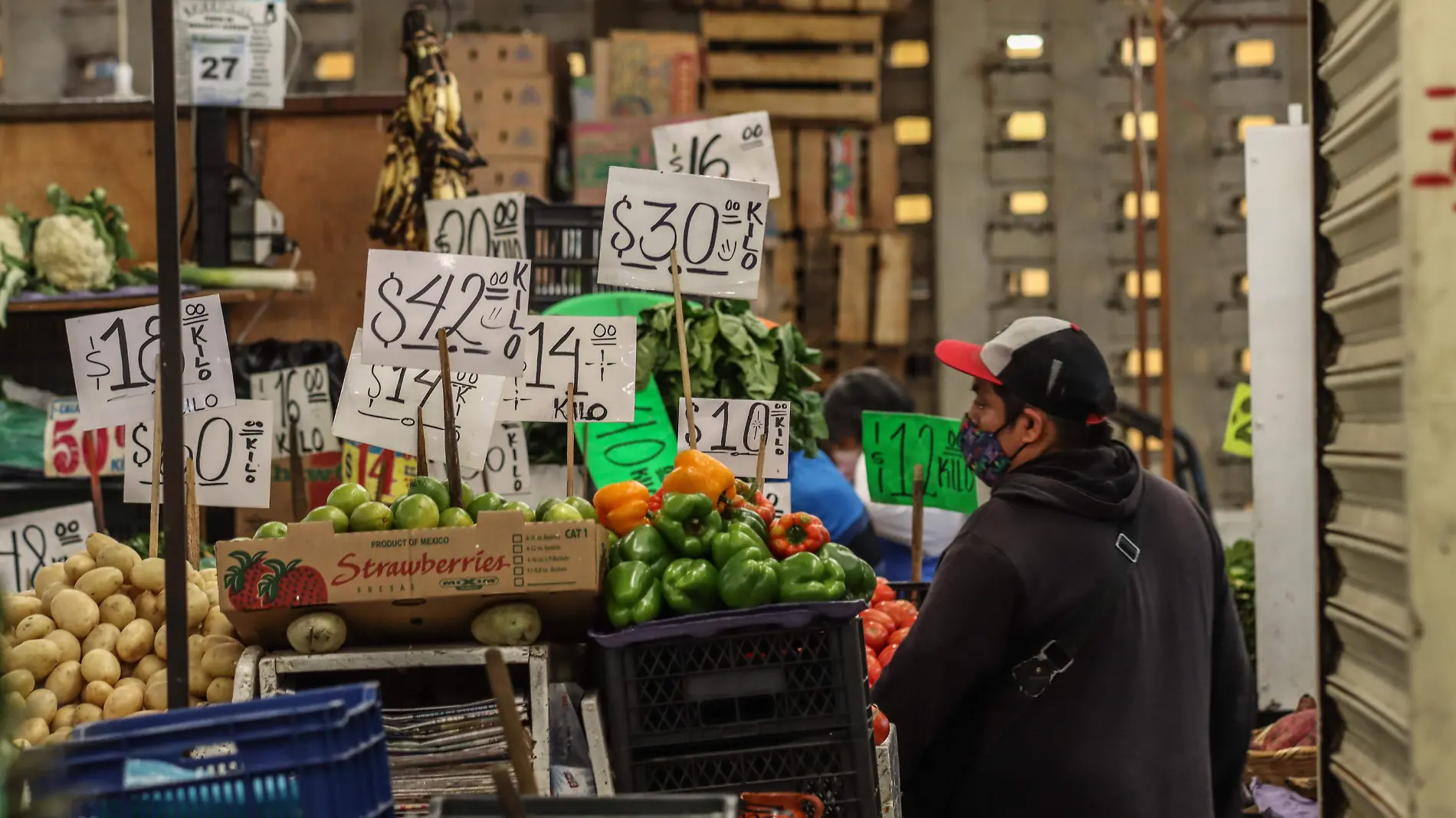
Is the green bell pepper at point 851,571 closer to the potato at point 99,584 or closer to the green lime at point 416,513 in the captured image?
the green lime at point 416,513

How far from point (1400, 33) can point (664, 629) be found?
5.11 feet

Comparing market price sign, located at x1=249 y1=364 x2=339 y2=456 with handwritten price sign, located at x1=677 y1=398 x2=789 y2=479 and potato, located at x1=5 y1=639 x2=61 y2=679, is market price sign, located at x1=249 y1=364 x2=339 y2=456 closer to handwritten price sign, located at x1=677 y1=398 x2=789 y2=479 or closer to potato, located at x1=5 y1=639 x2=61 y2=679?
handwritten price sign, located at x1=677 y1=398 x2=789 y2=479

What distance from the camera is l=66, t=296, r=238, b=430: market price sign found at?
3699 mm

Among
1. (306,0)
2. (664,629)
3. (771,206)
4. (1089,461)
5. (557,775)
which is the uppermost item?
(306,0)

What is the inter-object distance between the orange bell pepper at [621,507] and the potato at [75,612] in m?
1.21

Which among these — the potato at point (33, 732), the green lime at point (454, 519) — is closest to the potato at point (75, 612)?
the potato at point (33, 732)

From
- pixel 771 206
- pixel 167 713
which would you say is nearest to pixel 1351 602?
pixel 167 713

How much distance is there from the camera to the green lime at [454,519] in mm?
2885

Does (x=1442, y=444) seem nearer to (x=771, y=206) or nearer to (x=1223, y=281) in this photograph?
(x=771, y=206)

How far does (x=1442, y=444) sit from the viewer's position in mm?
1959

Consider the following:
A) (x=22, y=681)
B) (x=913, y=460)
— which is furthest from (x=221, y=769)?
(x=913, y=460)

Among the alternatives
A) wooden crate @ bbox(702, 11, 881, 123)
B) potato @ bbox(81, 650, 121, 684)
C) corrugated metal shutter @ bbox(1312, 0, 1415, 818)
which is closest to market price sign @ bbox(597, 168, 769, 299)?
potato @ bbox(81, 650, 121, 684)

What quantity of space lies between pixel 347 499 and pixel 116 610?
89 centimetres

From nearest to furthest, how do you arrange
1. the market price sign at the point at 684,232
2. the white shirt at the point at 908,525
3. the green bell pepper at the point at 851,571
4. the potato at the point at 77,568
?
the green bell pepper at the point at 851,571
the potato at the point at 77,568
the market price sign at the point at 684,232
the white shirt at the point at 908,525
